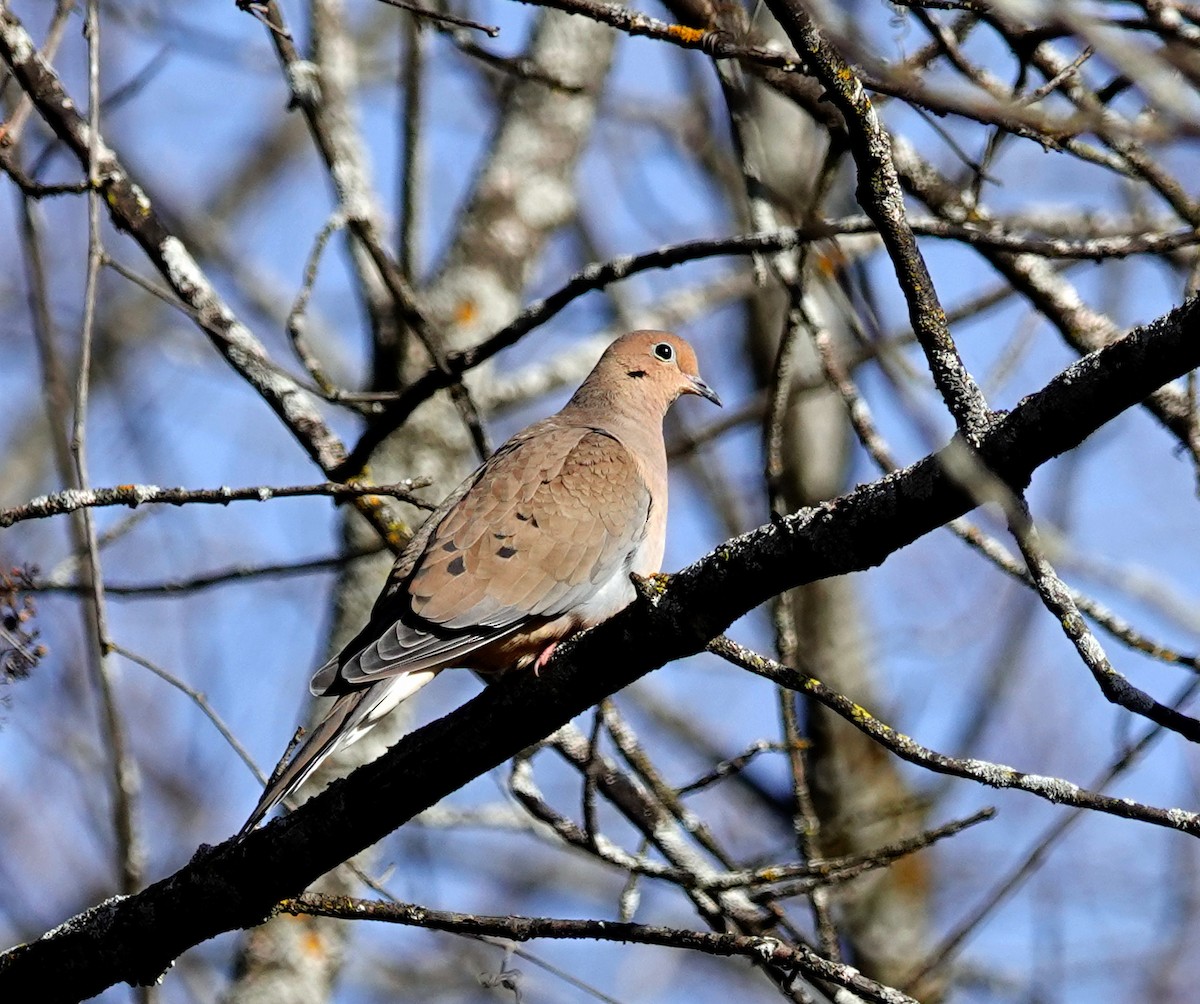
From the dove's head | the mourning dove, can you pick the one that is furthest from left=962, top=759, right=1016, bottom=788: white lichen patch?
the dove's head

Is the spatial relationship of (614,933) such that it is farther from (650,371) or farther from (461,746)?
(650,371)

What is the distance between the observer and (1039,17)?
1.52 meters

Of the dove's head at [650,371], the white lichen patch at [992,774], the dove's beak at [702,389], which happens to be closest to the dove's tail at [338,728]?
the white lichen patch at [992,774]

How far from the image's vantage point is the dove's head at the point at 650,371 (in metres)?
5.21

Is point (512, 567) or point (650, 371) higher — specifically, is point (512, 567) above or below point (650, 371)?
below

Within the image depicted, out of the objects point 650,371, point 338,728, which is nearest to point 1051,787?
point 338,728

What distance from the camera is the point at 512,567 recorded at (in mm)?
3932

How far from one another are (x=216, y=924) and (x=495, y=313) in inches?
154

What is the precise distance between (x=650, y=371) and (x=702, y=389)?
252mm

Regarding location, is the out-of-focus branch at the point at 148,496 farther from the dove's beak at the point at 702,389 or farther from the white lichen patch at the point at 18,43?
the dove's beak at the point at 702,389

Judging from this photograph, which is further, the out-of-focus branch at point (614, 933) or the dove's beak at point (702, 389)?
the dove's beak at point (702, 389)

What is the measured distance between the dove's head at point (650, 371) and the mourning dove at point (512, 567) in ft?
1.69

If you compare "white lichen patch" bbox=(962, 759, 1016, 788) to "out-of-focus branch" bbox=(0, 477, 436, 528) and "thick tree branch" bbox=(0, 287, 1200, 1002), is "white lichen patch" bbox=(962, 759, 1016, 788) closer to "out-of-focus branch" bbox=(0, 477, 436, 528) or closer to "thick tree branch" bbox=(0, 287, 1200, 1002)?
"thick tree branch" bbox=(0, 287, 1200, 1002)

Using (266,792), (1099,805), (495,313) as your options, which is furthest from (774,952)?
(495,313)
